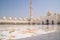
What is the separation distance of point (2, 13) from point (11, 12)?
5.8 inches

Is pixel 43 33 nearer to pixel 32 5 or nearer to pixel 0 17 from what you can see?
pixel 32 5

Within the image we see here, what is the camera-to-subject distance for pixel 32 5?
1.95 meters

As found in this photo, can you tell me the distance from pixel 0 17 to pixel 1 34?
0.89ft

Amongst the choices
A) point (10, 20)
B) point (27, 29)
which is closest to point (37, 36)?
point (27, 29)

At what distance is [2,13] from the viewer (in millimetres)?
1925

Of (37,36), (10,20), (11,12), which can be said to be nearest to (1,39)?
(10,20)

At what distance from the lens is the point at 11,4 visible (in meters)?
1.94

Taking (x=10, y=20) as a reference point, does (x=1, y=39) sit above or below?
below

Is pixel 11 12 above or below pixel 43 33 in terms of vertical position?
above

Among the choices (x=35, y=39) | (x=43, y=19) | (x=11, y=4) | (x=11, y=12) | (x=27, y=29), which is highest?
(x=11, y=4)

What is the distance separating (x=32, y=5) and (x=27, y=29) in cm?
40

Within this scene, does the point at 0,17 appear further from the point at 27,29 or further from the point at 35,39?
the point at 35,39

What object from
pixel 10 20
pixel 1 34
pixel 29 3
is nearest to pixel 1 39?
pixel 1 34

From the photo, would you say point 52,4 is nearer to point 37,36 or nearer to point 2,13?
point 37,36
